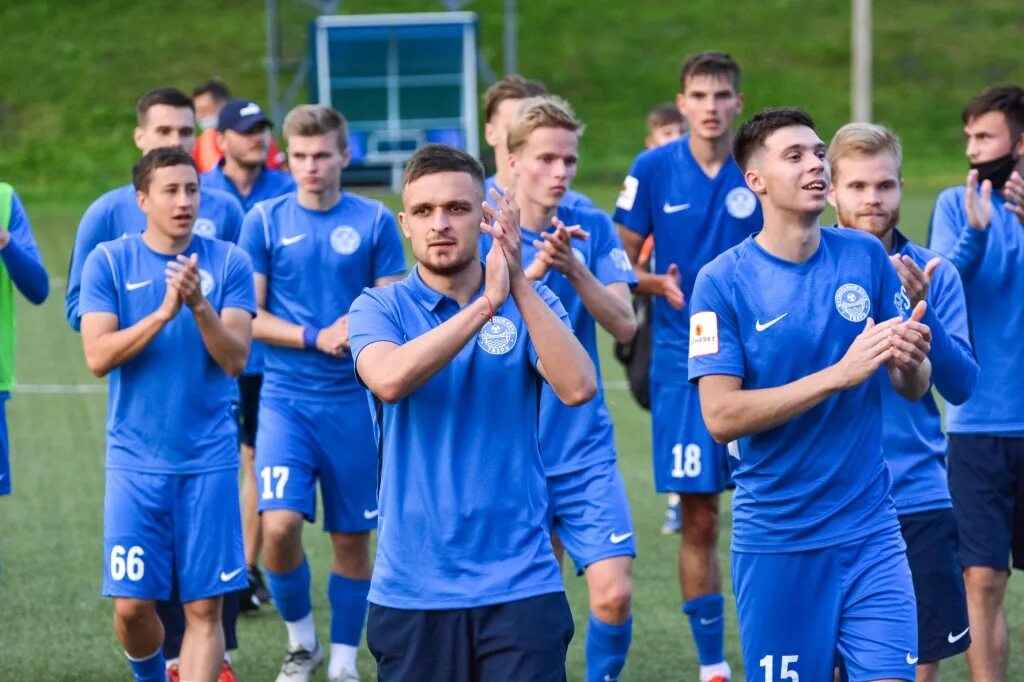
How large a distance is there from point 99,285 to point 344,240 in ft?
4.73

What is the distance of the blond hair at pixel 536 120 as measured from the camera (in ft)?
23.1

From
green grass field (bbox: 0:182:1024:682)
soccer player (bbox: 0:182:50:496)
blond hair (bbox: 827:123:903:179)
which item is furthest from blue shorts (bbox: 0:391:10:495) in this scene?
blond hair (bbox: 827:123:903:179)

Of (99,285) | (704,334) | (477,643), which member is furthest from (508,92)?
(477,643)

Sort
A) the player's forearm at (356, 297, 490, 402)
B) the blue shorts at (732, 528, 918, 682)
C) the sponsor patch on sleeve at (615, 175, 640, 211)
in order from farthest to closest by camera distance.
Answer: the sponsor patch on sleeve at (615, 175, 640, 211) → the blue shorts at (732, 528, 918, 682) → the player's forearm at (356, 297, 490, 402)

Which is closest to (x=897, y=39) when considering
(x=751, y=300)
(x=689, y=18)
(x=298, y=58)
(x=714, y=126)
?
(x=689, y=18)

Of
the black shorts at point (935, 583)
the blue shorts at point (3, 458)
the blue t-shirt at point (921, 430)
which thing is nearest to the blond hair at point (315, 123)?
the blue shorts at point (3, 458)

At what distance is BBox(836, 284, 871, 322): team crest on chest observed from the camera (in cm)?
532

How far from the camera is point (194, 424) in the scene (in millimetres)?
6832

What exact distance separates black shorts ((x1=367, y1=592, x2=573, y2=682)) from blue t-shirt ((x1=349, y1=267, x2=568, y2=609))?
40mm

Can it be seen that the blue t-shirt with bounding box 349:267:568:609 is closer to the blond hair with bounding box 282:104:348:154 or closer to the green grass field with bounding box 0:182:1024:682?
the green grass field with bounding box 0:182:1024:682

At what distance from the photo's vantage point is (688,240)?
8227 mm

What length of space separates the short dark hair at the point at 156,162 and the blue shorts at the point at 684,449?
8.10ft

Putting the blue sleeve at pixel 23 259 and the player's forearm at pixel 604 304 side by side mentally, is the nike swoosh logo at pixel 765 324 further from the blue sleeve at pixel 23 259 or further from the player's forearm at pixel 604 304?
the blue sleeve at pixel 23 259

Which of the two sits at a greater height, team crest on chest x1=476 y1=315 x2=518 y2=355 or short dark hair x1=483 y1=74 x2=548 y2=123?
short dark hair x1=483 y1=74 x2=548 y2=123
